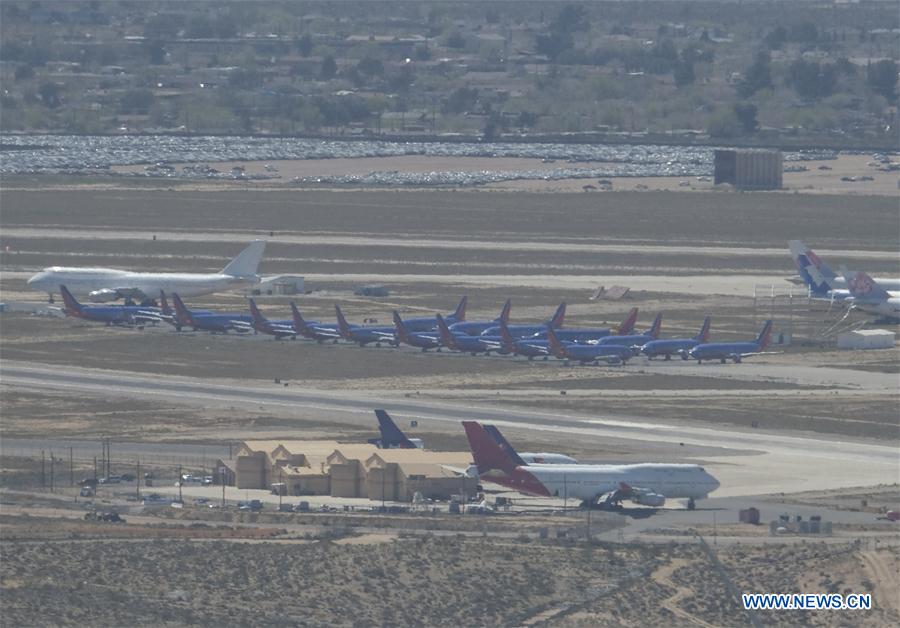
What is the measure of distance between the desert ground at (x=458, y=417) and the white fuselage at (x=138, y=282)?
164cm

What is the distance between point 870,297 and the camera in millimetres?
134625

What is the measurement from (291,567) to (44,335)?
216 ft

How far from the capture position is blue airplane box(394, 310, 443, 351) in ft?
400

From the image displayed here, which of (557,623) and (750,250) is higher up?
(750,250)

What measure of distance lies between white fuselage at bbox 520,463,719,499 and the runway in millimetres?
2531

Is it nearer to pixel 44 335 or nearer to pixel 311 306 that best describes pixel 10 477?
pixel 44 335

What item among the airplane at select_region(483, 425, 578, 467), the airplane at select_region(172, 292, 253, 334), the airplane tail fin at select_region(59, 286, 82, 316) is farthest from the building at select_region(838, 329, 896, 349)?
the airplane tail fin at select_region(59, 286, 82, 316)

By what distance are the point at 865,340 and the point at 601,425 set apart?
33057 millimetres

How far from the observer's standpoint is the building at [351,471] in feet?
258

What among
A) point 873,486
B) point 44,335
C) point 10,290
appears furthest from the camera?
point 10,290

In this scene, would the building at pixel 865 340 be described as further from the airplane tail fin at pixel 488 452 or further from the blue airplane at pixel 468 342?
the airplane tail fin at pixel 488 452

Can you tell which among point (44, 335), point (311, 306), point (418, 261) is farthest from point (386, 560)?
point (418, 261)

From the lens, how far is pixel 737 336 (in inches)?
5089

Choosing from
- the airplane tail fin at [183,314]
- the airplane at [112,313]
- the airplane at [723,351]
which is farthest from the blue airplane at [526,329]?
the airplane at [112,313]
